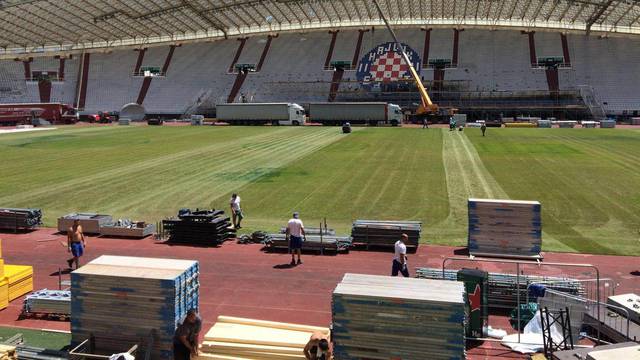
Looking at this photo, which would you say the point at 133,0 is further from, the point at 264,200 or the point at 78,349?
the point at 78,349

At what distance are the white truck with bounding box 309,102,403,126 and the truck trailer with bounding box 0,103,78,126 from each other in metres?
35.8

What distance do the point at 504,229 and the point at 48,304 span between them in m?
11.7

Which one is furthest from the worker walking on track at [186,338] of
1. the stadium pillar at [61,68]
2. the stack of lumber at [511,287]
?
the stadium pillar at [61,68]

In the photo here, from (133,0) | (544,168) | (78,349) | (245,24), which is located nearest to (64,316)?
(78,349)

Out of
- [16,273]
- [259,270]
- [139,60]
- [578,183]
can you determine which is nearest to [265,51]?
[139,60]

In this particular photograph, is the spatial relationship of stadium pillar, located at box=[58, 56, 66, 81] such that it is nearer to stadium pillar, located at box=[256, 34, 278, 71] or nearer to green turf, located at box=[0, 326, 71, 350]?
stadium pillar, located at box=[256, 34, 278, 71]

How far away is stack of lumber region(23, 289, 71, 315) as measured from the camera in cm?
1072

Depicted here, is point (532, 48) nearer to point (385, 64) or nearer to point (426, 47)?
point (426, 47)

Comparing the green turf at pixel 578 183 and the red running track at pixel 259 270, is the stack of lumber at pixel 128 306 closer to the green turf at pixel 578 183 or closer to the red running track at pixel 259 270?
the red running track at pixel 259 270

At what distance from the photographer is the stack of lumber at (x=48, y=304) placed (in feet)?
35.2

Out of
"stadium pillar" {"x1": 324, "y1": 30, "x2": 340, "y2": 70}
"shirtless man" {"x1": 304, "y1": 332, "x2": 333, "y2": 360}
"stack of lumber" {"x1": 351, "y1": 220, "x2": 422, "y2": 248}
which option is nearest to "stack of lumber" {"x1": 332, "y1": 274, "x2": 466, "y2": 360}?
"shirtless man" {"x1": 304, "y1": 332, "x2": 333, "y2": 360}

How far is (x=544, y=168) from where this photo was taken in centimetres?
2912

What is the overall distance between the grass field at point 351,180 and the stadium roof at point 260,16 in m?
31.3

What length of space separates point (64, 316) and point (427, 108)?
193 feet
